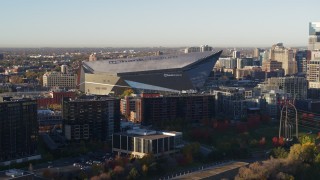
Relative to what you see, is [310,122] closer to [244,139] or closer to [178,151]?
[244,139]

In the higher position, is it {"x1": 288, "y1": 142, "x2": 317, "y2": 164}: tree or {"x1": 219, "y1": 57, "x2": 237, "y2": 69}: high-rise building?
{"x1": 219, "y1": 57, "x2": 237, "y2": 69}: high-rise building

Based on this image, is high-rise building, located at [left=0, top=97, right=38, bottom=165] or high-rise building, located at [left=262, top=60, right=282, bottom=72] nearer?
high-rise building, located at [left=0, top=97, right=38, bottom=165]

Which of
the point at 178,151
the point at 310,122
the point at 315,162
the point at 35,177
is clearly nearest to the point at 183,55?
the point at 310,122

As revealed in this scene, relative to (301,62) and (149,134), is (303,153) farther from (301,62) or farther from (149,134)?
(301,62)

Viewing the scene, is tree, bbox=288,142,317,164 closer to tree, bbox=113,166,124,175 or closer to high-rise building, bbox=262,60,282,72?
tree, bbox=113,166,124,175

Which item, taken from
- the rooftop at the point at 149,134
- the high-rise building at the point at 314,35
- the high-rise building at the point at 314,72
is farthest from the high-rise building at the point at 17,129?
the high-rise building at the point at 314,35

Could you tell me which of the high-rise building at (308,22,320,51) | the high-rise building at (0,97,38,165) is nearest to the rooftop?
the high-rise building at (0,97,38,165)
